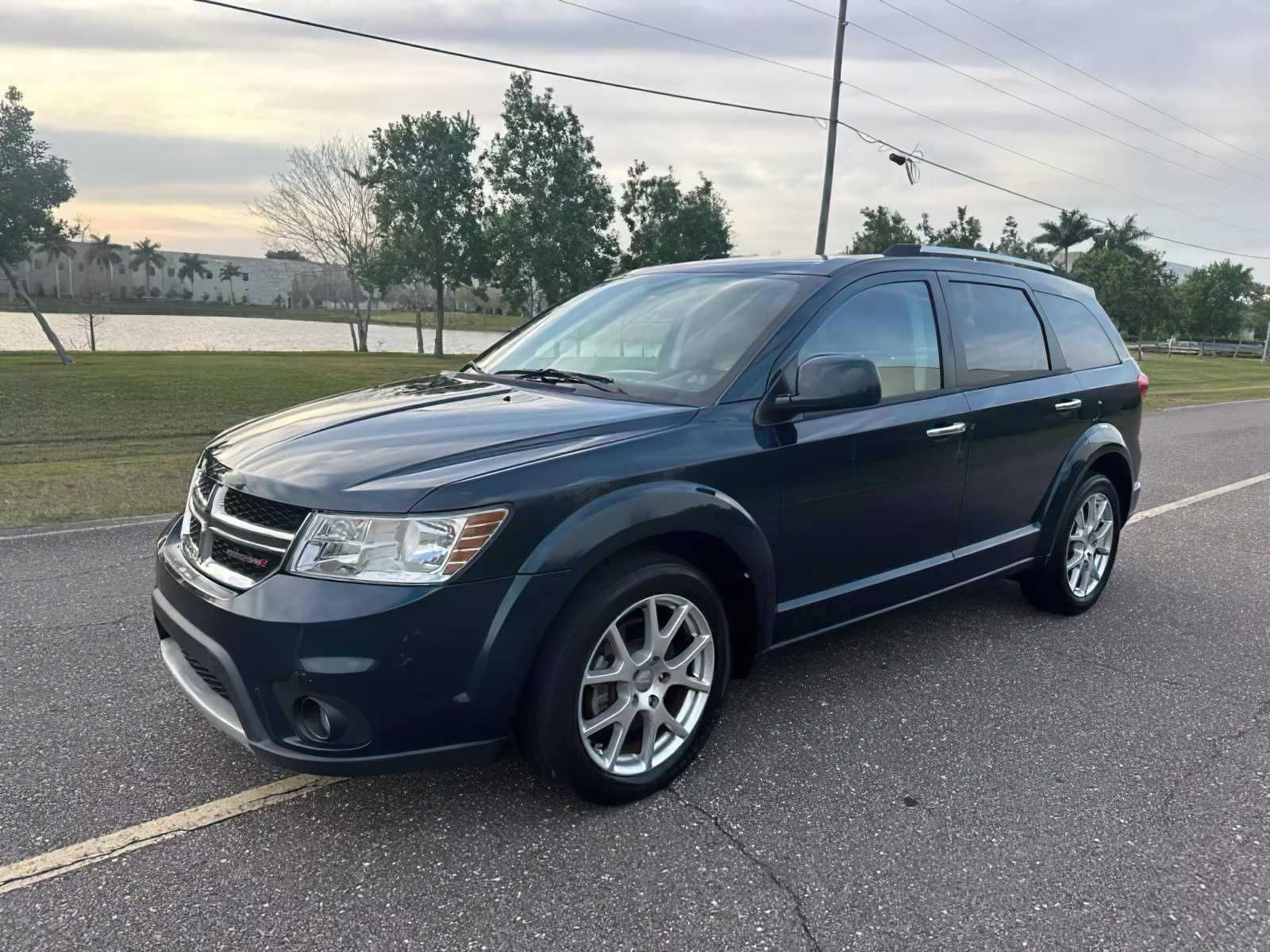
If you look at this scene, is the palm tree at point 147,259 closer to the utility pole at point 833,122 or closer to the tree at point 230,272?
the tree at point 230,272

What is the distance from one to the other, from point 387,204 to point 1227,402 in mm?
35359

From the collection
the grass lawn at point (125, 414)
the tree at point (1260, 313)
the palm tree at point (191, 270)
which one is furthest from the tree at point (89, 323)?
the tree at point (1260, 313)

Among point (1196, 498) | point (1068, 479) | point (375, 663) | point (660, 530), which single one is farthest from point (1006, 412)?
point (1196, 498)

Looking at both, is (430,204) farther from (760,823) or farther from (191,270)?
(191,270)

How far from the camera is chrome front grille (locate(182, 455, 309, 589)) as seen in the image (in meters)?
2.52

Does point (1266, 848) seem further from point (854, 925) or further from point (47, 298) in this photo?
point (47, 298)

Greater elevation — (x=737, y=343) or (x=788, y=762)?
(x=737, y=343)

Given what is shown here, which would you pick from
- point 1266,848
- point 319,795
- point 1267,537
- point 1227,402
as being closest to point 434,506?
point 319,795

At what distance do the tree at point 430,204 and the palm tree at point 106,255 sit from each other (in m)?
47.4

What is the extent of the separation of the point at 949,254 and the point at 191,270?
13085 cm

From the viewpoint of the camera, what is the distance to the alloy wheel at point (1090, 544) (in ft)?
15.7

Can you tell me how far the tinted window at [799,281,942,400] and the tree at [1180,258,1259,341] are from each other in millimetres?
78657

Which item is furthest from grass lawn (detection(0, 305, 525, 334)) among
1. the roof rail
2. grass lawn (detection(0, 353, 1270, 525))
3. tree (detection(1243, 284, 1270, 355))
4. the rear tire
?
tree (detection(1243, 284, 1270, 355))

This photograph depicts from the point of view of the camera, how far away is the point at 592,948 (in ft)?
7.32
